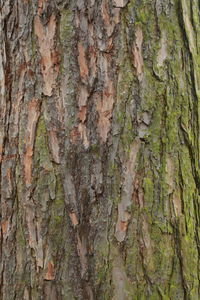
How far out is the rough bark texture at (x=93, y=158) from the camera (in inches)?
62.5

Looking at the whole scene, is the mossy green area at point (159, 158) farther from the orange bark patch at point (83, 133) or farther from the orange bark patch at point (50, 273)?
the orange bark patch at point (50, 273)

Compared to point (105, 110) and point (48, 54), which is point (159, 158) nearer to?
point (105, 110)

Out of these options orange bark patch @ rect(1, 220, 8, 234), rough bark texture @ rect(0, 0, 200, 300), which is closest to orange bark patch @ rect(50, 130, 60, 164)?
rough bark texture @ rect(0, 0, 200, 300)

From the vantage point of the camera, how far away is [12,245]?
164 centimetres

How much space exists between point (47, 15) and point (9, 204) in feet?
2.37

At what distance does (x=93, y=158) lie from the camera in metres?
1.61

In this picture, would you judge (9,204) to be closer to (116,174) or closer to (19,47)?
(116,174)

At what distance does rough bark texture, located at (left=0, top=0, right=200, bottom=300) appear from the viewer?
5.21 ft

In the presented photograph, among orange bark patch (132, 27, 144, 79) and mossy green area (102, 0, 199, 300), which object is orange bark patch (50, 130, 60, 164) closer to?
mossy green area (102, 0, 199, 300)

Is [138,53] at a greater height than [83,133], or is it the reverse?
[138,53]

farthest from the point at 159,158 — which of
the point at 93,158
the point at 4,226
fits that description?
the point at 4,226

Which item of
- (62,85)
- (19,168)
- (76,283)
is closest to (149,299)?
(76,283)

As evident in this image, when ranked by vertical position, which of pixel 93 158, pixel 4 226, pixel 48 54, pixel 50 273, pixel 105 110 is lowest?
pixel 50 273

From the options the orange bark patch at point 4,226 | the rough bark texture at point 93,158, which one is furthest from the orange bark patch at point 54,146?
the orange bark patch at point 4,226
